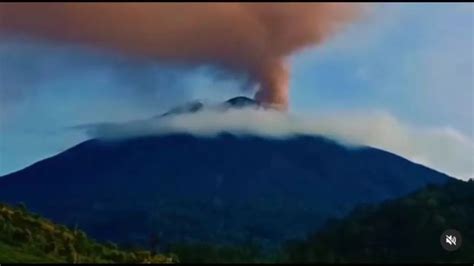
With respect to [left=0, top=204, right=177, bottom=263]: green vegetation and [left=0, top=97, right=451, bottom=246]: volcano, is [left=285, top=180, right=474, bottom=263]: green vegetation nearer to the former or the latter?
[left=0, top=204, right=177, bottom=263]: green vegetation

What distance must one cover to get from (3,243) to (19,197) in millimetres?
115598

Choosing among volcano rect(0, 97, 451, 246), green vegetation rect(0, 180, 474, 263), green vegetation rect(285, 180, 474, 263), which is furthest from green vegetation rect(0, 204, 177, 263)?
volcano rect(0, 97, 451, 246)

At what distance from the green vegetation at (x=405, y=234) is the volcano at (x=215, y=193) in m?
39.0

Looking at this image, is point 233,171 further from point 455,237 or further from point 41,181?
point 455,237

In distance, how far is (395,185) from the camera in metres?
166

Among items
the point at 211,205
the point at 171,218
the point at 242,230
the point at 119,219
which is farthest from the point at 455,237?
the point at 211,205

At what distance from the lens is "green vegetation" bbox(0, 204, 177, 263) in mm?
36209

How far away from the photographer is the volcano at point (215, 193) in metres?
114

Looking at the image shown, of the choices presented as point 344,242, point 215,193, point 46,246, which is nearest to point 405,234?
point 344,242

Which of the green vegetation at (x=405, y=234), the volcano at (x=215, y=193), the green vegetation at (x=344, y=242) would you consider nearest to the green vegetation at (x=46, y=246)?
the green vegetation at (x=344, y=242)

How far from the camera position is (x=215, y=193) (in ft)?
578

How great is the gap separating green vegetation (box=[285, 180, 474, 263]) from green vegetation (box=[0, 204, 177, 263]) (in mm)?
7732

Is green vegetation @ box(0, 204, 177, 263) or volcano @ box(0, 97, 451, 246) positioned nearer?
green vegetation @ box(0, 204, 177, 263)

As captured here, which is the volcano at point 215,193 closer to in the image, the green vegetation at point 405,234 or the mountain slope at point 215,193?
the mountain slope at point 215,193
